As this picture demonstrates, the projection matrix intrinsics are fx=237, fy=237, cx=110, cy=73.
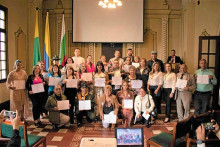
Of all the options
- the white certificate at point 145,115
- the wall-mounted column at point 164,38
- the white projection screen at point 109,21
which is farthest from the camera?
the wall-mounted column at point 164,38

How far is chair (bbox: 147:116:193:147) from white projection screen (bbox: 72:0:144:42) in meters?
5.57

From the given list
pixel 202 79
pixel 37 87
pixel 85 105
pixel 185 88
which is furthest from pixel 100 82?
pixel 202 79

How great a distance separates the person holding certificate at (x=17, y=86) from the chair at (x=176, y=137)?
3025 mm

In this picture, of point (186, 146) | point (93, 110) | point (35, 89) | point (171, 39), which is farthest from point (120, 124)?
point (171, 39)

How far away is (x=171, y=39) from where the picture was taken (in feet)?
28.8

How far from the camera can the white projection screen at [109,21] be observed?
27.5 ft

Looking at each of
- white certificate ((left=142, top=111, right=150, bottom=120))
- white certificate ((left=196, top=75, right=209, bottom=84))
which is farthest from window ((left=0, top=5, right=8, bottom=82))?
white certificate ((left=196, top=75, right=209, bottom=84))

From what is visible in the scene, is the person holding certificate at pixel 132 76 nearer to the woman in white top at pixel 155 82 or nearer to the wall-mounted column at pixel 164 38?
Result: the woman in white top at pixel 155 82

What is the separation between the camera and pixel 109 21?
8430 mm

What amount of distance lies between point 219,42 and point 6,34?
615cm

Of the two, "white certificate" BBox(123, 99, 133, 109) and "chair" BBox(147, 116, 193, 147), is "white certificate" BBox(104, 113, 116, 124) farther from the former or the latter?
"chair" BBox(147, 116, 193, 147)

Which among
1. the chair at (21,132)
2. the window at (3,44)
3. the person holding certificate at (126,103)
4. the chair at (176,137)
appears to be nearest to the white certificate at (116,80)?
the person holding certificate at (126,103)

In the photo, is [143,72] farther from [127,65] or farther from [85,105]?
[85,105]

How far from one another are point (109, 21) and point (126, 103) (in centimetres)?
424
